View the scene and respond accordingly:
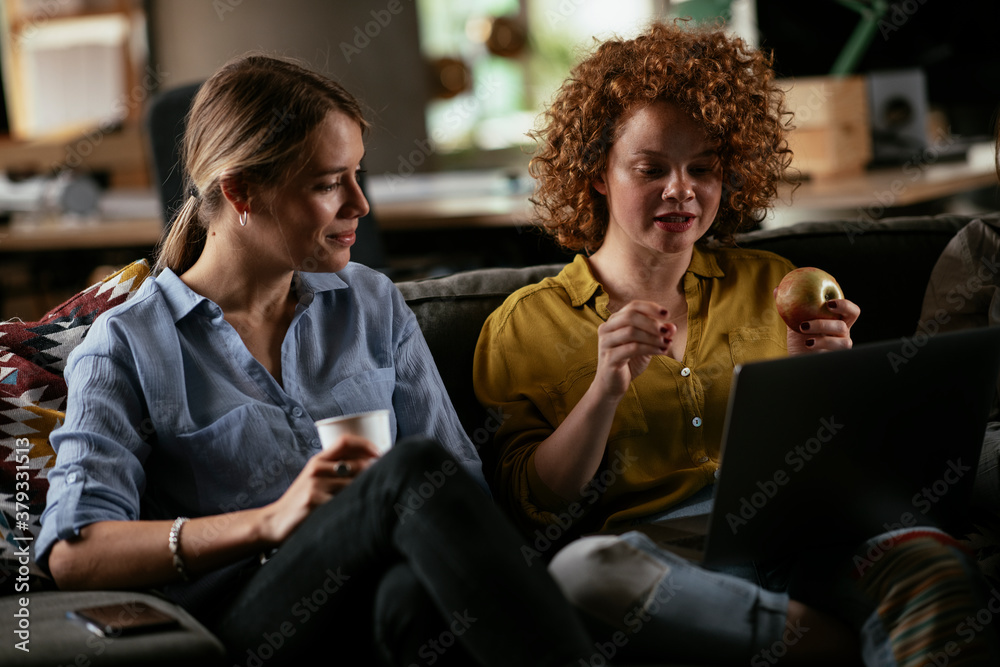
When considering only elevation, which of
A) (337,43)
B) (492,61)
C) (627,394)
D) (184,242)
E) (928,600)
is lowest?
(928,600)

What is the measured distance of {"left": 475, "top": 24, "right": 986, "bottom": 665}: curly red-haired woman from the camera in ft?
3.83

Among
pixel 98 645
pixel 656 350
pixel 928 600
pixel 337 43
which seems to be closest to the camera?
pixel 98 645

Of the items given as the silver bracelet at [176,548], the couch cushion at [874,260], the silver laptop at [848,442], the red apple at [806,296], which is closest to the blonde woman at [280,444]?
the silver bracelet at [176,548]

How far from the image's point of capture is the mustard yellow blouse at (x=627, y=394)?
1423mm

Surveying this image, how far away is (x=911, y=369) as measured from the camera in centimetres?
110

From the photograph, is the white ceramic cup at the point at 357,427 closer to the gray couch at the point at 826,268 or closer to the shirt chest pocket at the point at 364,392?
the shirt chest pocket at the point at 364,392

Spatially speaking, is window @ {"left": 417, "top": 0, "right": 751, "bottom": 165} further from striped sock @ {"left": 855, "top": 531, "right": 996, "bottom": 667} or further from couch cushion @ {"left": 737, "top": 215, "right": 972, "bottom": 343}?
striped sock @ {"left": 855, "top": 531, "right": 996, "bottom": 667}

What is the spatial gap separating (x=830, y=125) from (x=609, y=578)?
222cm

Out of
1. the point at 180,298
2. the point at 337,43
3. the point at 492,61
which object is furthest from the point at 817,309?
the point at 492,61

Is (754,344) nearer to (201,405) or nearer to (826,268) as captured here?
(826,268)

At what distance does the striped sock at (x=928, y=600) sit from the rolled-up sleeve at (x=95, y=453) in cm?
88

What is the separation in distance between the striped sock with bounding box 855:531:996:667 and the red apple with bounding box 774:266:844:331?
329 mm

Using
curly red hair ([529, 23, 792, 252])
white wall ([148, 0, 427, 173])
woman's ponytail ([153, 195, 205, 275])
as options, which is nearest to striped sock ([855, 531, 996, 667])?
curly red hair ([529, 23, 792, 252])

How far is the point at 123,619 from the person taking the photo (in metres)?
1.02
